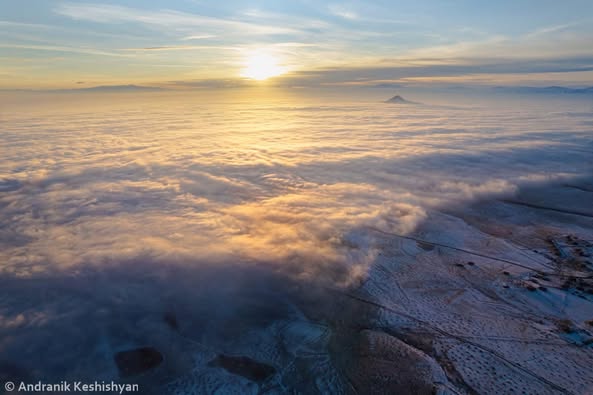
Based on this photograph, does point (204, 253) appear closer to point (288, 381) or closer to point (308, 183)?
point (288, 381)

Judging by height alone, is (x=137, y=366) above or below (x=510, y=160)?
above

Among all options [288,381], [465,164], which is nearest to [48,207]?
[288,381]

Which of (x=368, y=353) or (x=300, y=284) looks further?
(x=300, y=284)

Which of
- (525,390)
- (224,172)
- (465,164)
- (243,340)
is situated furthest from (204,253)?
(465,164)

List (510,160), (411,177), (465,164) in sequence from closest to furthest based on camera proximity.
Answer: (411,177) → (465,164) → (510,160)

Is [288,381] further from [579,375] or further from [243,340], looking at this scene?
[579,375]

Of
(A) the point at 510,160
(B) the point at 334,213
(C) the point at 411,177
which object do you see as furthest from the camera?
(A) the point at 510,160

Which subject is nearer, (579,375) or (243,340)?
(579,375)
